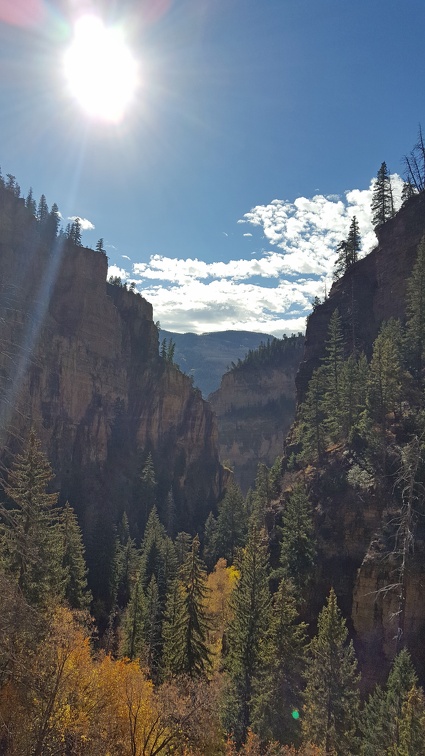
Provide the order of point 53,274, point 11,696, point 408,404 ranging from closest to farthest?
point 11,696 → point 408,404 → point 53,274

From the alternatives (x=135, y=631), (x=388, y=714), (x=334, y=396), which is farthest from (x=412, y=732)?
(x=334, y=396)

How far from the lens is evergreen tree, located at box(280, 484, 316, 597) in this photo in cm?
3297

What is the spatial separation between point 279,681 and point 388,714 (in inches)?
205

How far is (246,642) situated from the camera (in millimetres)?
25031

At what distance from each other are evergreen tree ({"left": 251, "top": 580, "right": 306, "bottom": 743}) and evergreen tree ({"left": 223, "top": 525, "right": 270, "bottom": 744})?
0.46m

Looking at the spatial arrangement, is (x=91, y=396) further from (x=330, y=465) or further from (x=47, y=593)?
(x=47, y=593)

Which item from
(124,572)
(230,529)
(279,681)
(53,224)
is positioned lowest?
(124,572)

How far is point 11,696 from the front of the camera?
14938 millimetres

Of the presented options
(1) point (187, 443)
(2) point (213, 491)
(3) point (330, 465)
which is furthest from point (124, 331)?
(3) point (330, 465)

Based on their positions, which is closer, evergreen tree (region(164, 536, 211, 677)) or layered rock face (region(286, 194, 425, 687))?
evergreen tree (region(164, 536, 211, 677))

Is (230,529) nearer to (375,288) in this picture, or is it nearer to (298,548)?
(298,548)

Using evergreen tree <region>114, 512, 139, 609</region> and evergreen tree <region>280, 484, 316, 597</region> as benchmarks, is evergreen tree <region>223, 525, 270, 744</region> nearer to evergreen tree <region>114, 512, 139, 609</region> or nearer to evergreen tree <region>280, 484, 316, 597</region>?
evergreen tree <region>280, 484, 316, 597</region>

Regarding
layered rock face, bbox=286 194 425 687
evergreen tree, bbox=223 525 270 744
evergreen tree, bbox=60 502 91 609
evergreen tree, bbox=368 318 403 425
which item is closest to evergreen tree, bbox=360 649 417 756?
layered rock face, bbox=286 194 425 687

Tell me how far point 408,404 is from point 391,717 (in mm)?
23501
